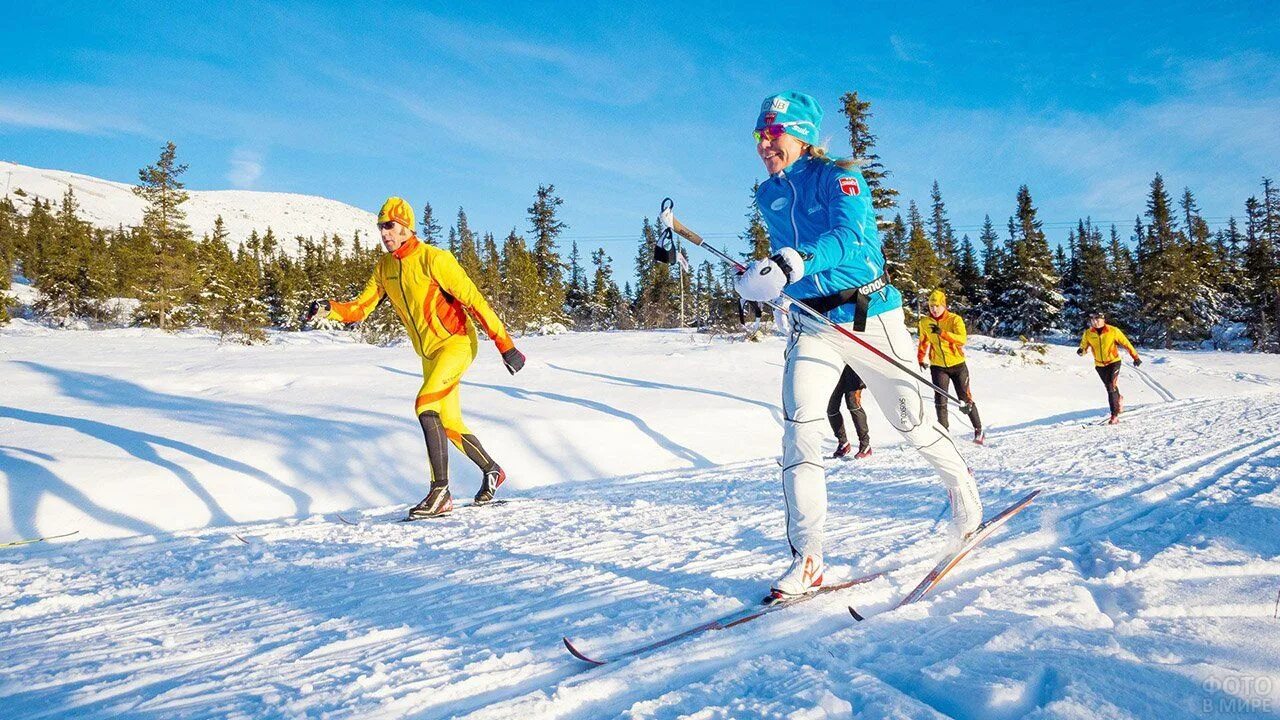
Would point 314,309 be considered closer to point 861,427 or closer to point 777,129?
point 777,129

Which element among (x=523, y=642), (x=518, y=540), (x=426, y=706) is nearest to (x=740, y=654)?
(x=523, y=642)

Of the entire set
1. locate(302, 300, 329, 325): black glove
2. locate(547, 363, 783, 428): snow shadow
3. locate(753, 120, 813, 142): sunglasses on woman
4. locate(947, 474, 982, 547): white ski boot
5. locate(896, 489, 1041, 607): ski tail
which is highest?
locate(753, 120, 813, 142): sunglasses on woman

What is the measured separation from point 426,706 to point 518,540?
7.06 feet

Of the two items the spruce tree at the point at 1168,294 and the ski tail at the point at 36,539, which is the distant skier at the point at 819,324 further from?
the spruce tree at the point at 1168,294

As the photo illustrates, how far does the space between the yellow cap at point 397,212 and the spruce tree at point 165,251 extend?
34466 millimetres

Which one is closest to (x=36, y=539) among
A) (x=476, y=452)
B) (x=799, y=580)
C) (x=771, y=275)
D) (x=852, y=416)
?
(x=476, y=452)

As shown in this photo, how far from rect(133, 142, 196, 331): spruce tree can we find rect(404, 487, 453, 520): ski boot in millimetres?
35025

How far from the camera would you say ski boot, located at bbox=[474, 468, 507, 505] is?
17.3ft

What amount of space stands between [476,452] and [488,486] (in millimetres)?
312

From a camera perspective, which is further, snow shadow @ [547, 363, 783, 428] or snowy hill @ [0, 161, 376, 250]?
snowy hill @ [0, 161, 376, 250]

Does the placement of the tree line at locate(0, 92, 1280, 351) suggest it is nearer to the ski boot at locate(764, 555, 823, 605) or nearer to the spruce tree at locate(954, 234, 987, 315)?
the spruce tree at locate(954, 234, 987, 315)

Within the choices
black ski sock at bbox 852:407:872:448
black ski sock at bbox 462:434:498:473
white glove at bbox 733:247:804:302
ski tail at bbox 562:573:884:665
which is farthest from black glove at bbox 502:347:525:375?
black ski sock at bbox 852:407:872:448

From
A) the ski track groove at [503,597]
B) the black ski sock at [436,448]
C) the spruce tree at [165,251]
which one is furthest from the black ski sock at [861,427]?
the spruce tree at [165,251]

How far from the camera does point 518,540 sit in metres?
3.95
